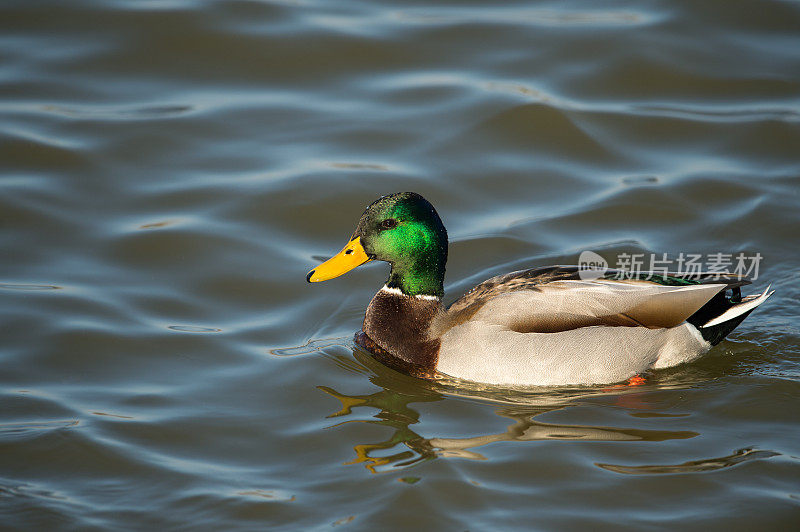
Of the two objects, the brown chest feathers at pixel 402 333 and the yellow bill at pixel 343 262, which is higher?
the yellow bill at pixel 343 262

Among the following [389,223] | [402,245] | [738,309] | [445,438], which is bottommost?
[445,438]

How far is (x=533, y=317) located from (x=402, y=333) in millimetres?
923

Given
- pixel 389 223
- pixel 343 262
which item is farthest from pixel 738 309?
pixel 343 262

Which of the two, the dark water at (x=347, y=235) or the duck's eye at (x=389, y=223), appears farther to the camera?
the duck's eye at (x=389, y=223)

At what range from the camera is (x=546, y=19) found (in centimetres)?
1091

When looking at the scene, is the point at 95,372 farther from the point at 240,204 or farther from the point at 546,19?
the point at 546,19

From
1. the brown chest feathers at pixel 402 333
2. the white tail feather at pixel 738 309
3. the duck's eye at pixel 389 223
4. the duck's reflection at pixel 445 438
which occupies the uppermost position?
the duck's eye at pixel 389 223

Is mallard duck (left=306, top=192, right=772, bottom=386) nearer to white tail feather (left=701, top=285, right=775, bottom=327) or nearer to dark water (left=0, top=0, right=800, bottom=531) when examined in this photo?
white tail feather (left=701, top=285, right=775, bottom=327)

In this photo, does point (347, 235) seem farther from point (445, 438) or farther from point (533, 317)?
point (445, 438)

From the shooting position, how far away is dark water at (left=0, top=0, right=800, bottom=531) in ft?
17.0

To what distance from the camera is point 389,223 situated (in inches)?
253

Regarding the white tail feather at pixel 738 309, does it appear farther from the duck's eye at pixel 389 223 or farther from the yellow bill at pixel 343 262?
the yellow bill at pixel 343 262

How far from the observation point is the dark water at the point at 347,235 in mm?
5172

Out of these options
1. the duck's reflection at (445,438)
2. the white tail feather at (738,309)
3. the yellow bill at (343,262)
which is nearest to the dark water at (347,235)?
the duck's reflection at (445,438)
